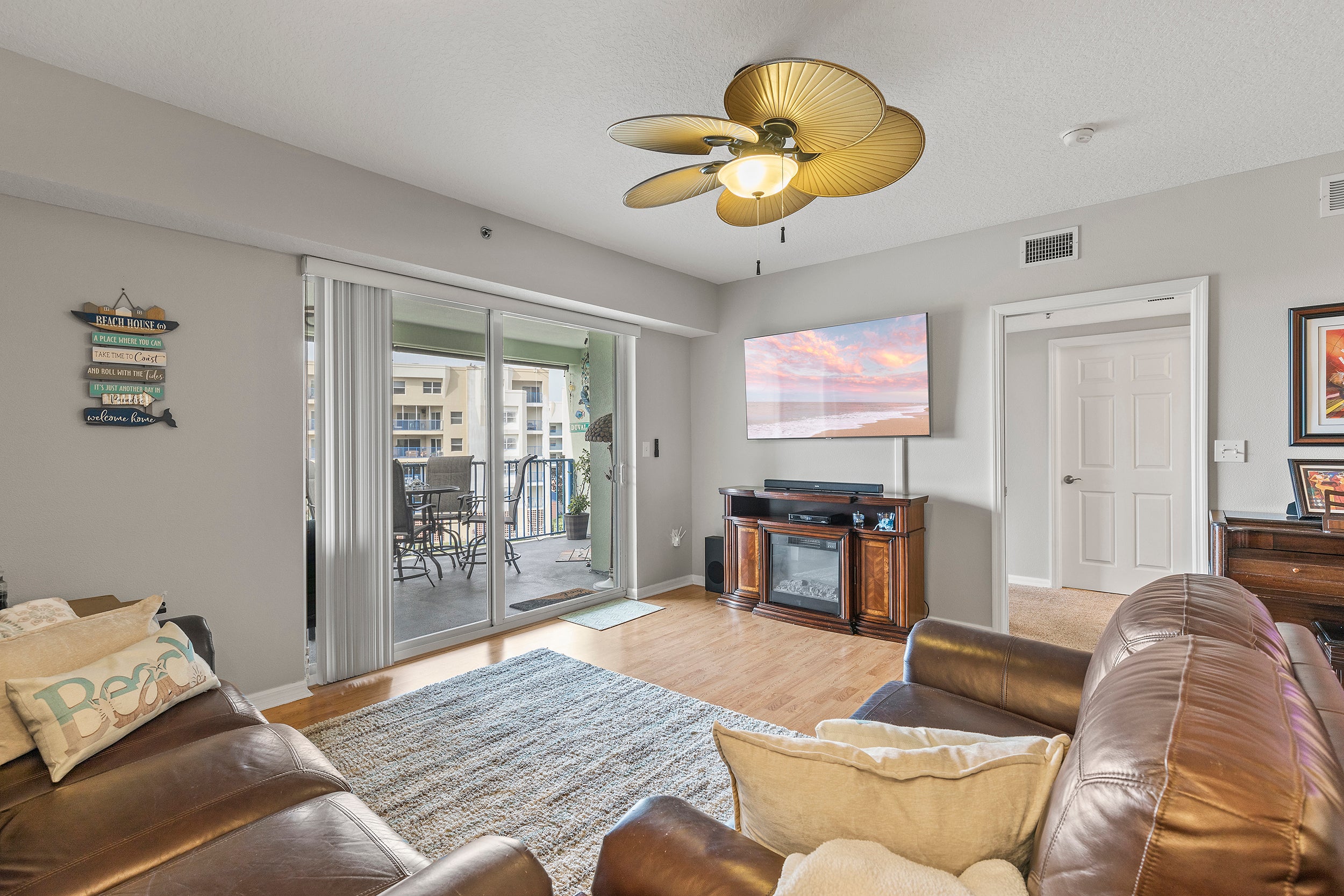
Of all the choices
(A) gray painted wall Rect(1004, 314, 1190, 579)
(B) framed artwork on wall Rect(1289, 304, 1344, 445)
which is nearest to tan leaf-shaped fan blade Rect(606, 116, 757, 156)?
(B) framed artwork on wall Rect(1289, 304, 1344, 445)

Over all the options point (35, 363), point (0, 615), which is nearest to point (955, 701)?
point (0, 615)

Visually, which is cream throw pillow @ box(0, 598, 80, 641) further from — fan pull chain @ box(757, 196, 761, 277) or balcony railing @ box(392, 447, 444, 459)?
fan pull chain @ box(757, 196, 761, 277)

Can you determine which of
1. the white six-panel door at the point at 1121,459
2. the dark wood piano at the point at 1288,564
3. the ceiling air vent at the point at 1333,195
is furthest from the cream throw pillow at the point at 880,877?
the white six-panel door at the point at 1121,459

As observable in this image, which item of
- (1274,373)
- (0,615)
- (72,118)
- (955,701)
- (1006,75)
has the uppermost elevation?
(1006,75)

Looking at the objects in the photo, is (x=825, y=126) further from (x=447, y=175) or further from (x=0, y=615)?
(x=0, y=615)

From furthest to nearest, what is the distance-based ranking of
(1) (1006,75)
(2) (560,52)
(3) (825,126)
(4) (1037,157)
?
1. (4) (1037,157)
2. (1) (1006,75)
3. (2) (560,52)
4. (3) (825,126)

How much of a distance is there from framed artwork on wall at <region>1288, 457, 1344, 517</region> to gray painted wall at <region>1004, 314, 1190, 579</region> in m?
2.34

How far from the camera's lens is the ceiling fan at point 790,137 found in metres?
1.64

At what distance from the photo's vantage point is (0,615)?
1.86 m

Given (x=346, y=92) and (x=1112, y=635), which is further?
(x=346, y=92)

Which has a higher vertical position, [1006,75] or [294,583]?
[1006,75]

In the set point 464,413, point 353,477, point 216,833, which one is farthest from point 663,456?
point 216,833

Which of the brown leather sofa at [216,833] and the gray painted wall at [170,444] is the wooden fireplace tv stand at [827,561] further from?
the brown leather sofa at [216,833]

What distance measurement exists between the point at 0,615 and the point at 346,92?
2107 mm
